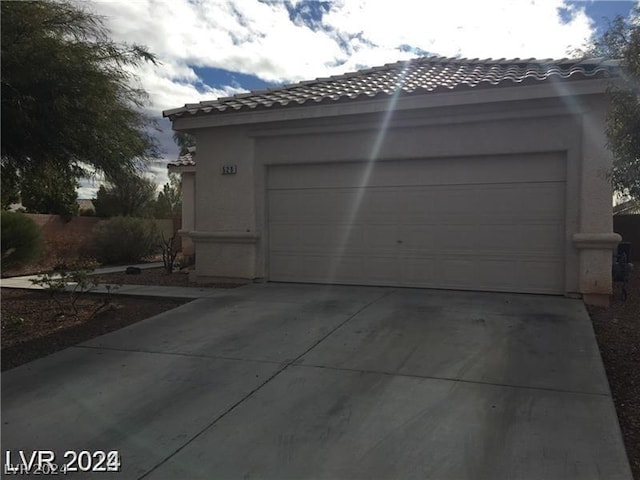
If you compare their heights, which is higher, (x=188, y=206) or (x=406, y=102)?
(x=406, y=102)

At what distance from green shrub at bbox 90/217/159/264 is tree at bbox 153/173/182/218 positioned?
22.8 ft

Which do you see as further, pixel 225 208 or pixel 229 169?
pixel 225 208

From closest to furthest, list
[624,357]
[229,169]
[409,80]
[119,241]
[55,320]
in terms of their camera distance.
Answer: [624,357] < [55,320] < [409,80] < [229,169] < [119,241]

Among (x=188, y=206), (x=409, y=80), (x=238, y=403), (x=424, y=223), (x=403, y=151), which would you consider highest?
(x=409, y=80)

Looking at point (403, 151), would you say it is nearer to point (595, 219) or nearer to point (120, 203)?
point (595, 219)

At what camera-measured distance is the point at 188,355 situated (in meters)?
5.89

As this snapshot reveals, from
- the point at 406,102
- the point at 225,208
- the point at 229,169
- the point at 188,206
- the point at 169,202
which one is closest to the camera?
the point at 406,102

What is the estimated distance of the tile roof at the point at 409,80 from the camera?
27.5ft

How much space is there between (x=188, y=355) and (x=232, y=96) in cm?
739

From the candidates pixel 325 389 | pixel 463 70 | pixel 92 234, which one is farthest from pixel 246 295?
pixel 92 234

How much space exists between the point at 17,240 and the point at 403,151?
10546mm

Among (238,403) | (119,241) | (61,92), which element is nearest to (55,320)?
(61,92)

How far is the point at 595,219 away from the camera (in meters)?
8.08

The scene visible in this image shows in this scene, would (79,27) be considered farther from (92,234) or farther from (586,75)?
(92,234)
